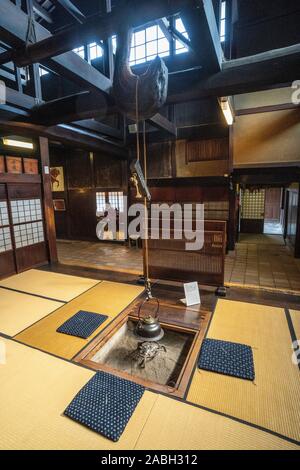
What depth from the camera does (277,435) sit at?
5.29ft

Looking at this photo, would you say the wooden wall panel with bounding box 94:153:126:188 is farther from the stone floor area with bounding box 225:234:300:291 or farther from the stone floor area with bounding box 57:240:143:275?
the stone floor area with bounding box 225:234:300:291

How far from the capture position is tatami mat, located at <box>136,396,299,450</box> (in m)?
1.54

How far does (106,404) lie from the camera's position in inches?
72.9

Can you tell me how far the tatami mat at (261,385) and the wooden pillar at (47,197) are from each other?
14.6 feet

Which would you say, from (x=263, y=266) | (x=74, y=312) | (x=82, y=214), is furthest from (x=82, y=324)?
(x=82, y=214)

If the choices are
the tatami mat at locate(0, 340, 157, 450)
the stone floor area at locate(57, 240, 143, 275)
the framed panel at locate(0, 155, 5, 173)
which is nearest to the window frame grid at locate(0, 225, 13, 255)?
the framed panel at locate(0, 155, 5, 173)

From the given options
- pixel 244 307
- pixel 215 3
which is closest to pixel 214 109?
pixel 215 3

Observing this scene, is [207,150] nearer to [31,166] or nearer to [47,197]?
[47,197]

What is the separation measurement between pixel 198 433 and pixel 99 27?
10.2 ft

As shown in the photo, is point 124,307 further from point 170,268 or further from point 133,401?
point 133,401

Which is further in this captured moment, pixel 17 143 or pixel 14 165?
pixel 17 143

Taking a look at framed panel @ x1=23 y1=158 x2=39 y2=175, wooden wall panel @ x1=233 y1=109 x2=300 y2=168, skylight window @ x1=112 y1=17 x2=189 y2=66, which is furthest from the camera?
skylight window @ x1=112 y1=17 x2=189 y2=66

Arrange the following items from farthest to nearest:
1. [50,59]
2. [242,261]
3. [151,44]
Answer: [151,44] < [242,261] < [50,59]

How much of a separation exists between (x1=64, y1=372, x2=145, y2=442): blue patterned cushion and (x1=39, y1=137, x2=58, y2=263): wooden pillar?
4.30 meters
